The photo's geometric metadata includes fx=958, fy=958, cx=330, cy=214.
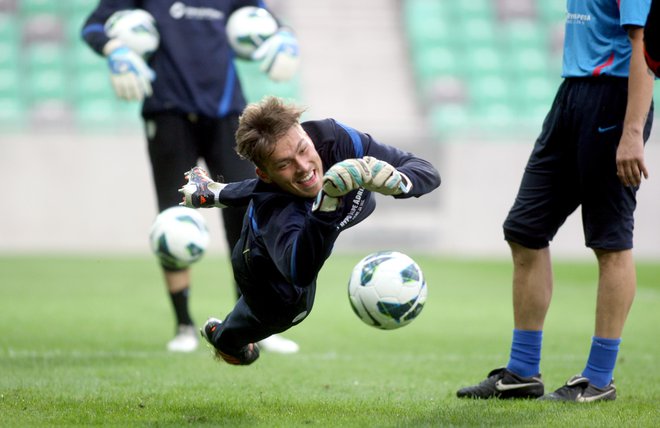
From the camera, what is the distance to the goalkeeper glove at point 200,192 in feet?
13.4

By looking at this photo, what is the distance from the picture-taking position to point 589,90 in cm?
415

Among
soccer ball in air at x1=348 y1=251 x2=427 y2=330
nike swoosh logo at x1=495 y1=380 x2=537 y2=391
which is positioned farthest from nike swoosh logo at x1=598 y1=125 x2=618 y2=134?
nike swoosh logo at x1=495 y1=380 x2=537 y2=391

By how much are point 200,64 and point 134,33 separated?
1.40 ft

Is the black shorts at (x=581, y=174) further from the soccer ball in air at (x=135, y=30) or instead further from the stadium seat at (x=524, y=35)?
the stadium seat at (x=524, y=35)

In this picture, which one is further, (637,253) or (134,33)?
(637,253)

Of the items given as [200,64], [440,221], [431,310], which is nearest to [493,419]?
[200,64]

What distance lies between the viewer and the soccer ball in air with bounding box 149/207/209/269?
17.2ft

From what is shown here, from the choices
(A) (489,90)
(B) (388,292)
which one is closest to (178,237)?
(B) (388,292)

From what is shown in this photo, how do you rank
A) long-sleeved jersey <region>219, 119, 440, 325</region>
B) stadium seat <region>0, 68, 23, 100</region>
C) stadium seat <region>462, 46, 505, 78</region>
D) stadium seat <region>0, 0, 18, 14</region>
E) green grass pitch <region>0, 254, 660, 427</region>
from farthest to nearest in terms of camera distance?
stadium seat <region>0, 0, 18, 14</region>, stadium seat <region>462, 46, 505, 78</region>, stadium seat <region>0, 68, 23, 100</region>, green grass pitch <region>0, 254, 660, 427</region>, long-sleeved jersey <region>219, 119, 440, 325</region>

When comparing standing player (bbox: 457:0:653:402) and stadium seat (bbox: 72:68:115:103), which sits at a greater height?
standing player (bbox: 457:0:653:402)

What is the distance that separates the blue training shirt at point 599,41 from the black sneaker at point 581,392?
1333mm

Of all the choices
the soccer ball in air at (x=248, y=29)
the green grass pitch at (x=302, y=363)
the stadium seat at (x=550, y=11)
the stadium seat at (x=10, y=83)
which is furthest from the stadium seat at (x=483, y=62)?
the soccer ball in air at (x=248, y=29)

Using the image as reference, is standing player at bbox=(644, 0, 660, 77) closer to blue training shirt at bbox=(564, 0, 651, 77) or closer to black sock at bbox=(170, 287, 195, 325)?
blue training shirt at bbox=(564, 0, 651, 77)

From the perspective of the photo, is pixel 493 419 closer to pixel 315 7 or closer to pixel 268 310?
pixel 268 310
